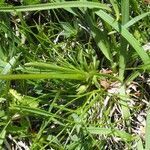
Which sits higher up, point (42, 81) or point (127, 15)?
point (127, 15)

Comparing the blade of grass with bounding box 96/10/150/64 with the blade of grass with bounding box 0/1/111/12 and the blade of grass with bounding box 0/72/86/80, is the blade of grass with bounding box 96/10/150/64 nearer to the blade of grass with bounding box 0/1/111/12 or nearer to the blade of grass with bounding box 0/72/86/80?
the blade of grass with bounding box 0/1/111/12

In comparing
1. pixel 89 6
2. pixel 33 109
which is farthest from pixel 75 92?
Result: pixel 89 6

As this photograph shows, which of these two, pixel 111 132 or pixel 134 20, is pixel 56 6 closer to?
pixel 134 20

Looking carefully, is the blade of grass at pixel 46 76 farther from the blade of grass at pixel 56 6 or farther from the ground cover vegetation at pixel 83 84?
the blade of grass at pixel 56 6

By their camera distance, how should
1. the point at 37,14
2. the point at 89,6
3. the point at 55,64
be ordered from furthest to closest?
1. the point at 37,14
2. the point at 55,64
3. the point at 89,6

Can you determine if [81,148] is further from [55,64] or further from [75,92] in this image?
[55,64]

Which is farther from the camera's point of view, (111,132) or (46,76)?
(111,132)

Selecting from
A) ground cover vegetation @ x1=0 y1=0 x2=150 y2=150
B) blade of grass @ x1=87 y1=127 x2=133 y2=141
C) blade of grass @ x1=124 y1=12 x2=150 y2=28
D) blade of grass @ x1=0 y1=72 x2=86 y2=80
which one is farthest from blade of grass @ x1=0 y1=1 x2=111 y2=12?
blade of grass @ x1=87 y1=127 x2=133 y2=141

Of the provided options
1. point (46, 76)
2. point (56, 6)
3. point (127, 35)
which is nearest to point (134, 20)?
point (127, 35)

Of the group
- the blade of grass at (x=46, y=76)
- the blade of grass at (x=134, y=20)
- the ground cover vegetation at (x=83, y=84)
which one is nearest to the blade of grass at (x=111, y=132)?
the ground cover vegetation at (x=83, y=84)
